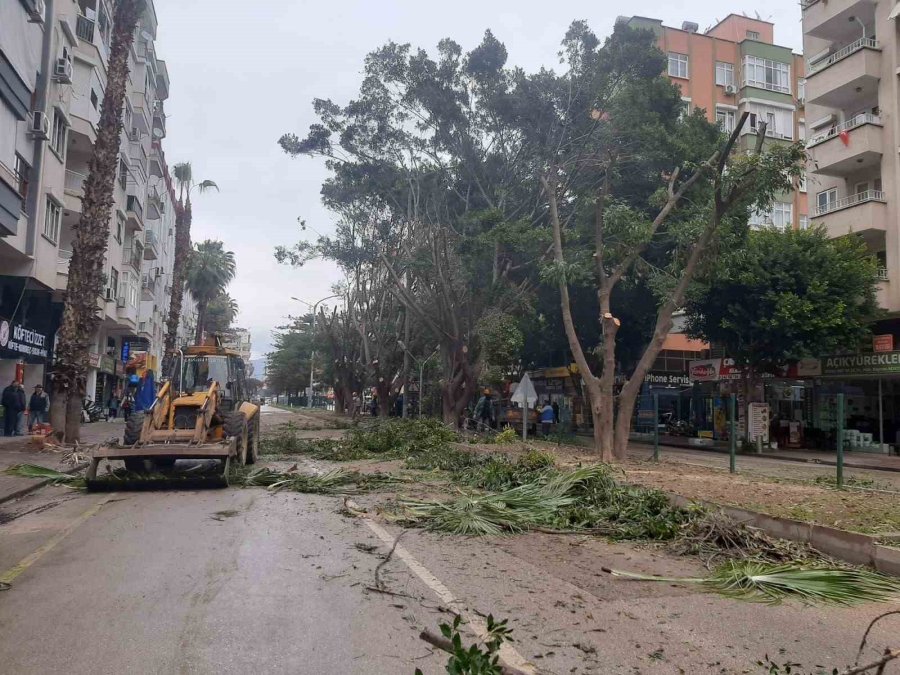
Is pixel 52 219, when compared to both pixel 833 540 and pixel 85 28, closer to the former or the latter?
pixel 85 28

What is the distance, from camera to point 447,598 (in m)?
6.15

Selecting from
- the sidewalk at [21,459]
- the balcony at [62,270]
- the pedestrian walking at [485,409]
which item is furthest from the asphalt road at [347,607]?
the pedestrian walking at [485,409]

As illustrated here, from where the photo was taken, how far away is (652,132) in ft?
74.0

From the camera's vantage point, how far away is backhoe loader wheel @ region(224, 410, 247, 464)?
47.3 ft

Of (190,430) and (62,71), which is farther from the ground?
(62,71)

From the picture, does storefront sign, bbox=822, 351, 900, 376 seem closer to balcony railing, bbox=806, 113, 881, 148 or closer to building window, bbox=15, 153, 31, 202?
balcony railing, bbox=806, 113, 881, 148

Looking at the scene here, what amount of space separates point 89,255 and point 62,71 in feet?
21.6

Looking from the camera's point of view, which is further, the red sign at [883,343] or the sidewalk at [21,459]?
the red sign at [883,343]

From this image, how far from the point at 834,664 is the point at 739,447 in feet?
87.0

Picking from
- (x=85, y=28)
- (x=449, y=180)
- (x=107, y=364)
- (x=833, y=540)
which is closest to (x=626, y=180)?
(x=449, y=180)

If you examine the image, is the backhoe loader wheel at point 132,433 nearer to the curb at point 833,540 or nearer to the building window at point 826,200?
the curb at point 833,540

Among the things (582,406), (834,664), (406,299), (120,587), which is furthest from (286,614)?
(582,406)

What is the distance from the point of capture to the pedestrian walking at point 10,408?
2223 cm

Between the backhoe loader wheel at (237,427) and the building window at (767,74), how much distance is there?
39310mm
